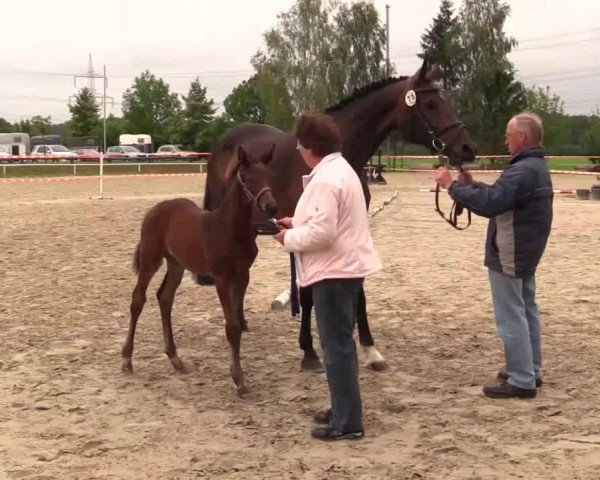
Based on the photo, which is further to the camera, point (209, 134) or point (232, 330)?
point (209, 134)

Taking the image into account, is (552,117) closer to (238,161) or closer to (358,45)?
(358,45)

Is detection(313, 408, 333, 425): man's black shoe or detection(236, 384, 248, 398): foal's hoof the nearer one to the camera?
detection(313, 408, 333, 425): man's black shoe

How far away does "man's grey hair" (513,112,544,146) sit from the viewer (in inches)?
178

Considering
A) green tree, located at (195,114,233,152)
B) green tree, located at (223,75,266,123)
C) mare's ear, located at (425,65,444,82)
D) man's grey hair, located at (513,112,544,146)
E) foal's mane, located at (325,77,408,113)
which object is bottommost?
man's grey hair, located at (513,112,544,146)

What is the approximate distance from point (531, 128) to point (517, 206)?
1.61ft

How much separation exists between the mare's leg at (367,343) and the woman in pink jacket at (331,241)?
150 cm

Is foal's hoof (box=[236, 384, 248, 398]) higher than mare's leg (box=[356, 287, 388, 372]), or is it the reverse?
mare's leg (box=[356, 287, 388, 372])

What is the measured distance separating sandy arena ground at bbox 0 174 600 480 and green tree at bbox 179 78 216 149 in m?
57.6

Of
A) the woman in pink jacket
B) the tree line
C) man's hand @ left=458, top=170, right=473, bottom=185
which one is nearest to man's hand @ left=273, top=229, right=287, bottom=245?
the woman in pink jacket

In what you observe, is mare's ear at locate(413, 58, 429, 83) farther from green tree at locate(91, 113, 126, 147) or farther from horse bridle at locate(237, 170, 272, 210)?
green tree at locate(91, 113, 126, 147)

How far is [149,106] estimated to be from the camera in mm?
80000

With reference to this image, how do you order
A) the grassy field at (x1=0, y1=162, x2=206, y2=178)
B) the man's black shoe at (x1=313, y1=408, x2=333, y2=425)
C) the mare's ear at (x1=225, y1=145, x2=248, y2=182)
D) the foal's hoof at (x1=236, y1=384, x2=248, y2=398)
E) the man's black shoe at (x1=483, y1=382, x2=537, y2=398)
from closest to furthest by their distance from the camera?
1. the man's black shoe at (x1=313, y1=408, x2=333, y2=425)
2. the mare's ear at (x1=225, y1=145, x2=248, y2=182)
3. the man's black shoe at (x1=483, y1=382, x2=537, y2=398)
4. the foal's hoof at (x1=236, y1=384, x2=248, y2=398)
5. the grassy field at (x1=0, y1=162, x2=206, y2=178)

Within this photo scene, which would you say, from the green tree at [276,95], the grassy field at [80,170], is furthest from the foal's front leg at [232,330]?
the green tree at [276,95]

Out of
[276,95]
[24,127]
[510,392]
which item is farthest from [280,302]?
[24,127]
